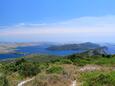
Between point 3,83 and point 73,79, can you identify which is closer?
point 3,83

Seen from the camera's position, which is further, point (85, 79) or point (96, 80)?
point (85, 79)

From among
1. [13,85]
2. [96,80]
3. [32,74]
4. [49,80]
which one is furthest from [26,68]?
[96,80]

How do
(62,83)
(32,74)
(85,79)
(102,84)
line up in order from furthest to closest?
1. (32,74)
2. (85,79)
3. (62,83)
4. (102,84)

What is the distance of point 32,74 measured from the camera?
2442cm

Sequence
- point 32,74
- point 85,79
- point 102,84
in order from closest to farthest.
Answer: point 102,84, point 85,79, point 32,74

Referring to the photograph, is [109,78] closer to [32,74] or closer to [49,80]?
[49,80]

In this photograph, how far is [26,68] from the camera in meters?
25.3

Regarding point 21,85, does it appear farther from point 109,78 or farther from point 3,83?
point 109,78

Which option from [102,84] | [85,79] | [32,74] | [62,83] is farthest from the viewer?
[32,74]

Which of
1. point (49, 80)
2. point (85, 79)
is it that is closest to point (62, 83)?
point (49, 80)

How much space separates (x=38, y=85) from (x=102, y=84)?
4486mm

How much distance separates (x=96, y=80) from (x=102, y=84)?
927mm

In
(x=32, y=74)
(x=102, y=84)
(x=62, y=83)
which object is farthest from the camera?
(x=32, y=74)

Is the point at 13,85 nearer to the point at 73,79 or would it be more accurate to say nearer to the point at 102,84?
the point at 73,79
